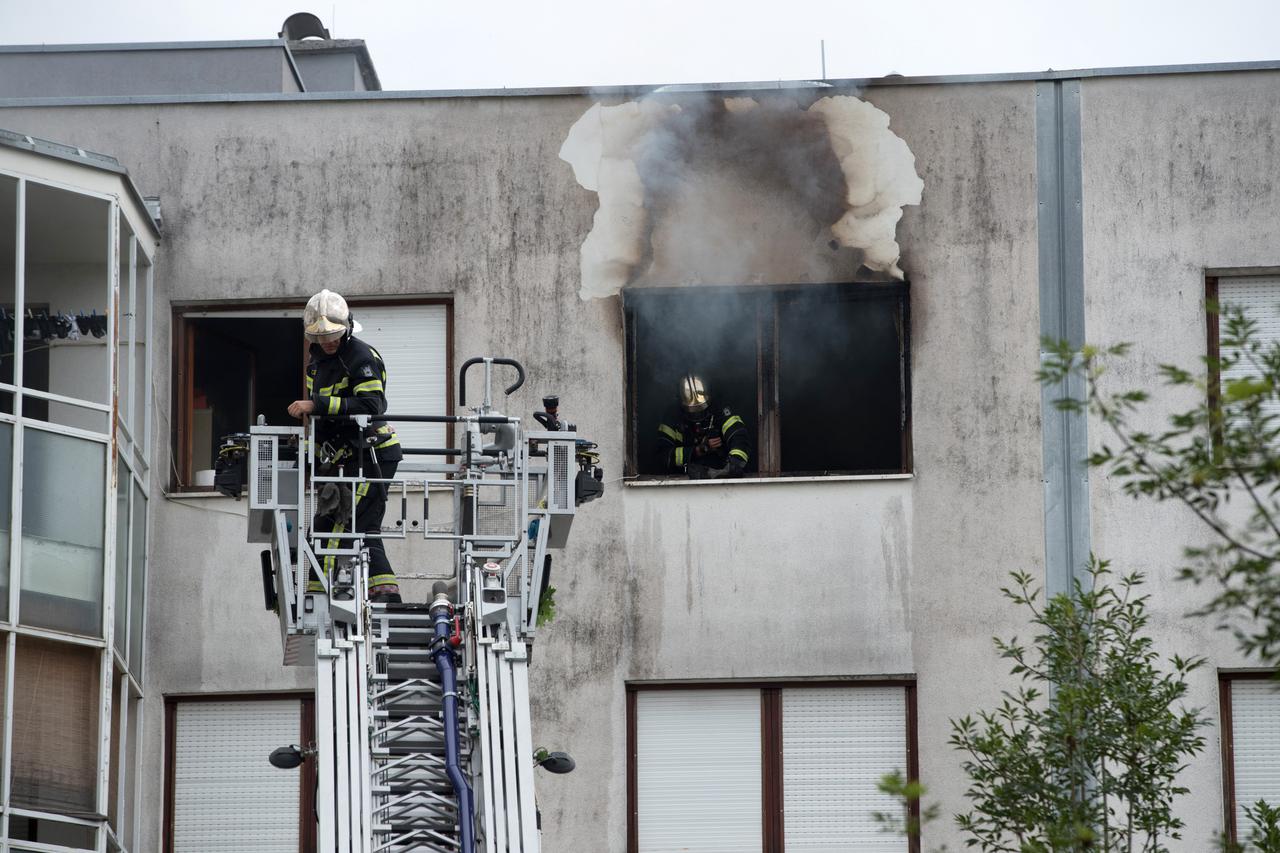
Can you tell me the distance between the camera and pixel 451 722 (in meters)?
10.5

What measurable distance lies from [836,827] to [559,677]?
2359 mm

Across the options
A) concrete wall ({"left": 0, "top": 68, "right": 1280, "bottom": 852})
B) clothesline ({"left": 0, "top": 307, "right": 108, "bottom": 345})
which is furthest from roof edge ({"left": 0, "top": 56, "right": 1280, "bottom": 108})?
clothesline ({"left": 0, "top": 307, "right": 108, "bottom": 345})

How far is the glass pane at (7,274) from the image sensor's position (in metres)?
14.1

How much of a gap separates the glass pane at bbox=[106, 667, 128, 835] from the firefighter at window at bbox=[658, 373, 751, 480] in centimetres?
449

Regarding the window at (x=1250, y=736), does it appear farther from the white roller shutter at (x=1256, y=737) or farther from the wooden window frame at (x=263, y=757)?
the wooden window frame at (x=263, y=757)

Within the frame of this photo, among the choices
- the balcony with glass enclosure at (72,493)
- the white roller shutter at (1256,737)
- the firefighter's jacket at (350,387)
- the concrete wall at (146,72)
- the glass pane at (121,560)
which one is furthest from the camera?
the concrete wall at (146,72)

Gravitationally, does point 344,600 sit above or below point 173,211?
below


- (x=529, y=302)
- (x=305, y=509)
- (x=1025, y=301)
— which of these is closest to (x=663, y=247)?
(x=529, y=302)

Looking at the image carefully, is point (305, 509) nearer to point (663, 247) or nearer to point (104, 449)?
point (104, 449)

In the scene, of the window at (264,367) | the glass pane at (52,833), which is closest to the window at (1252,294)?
the window at (264,367)

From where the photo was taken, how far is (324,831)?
9.91 metres

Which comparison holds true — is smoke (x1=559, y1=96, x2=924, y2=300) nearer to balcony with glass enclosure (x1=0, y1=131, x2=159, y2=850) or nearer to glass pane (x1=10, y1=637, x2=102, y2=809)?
balcony with glass enclosure (x1=0, y1=131, x2=159, y2=850)

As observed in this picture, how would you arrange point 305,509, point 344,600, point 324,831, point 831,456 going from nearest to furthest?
point 324,831
point 344,600
point 305,509
point 831,456

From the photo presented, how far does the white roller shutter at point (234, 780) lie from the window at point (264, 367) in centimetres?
185
